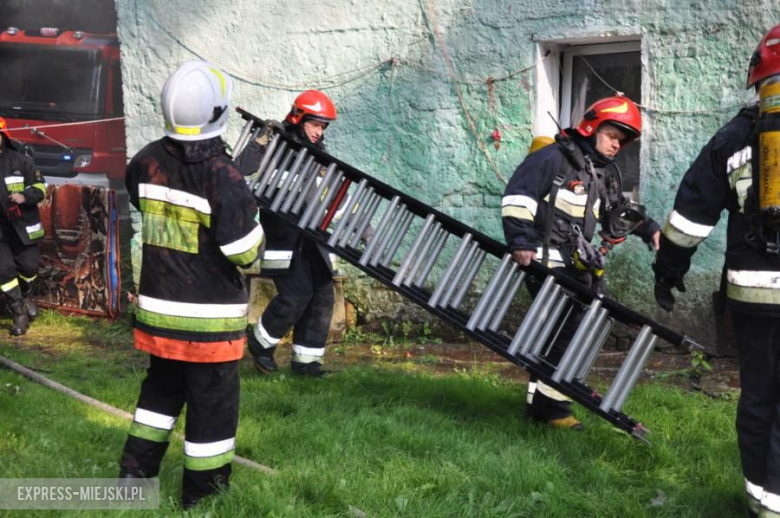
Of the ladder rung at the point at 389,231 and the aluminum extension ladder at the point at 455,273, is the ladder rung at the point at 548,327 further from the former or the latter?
the ladder rung at the point at 389,231

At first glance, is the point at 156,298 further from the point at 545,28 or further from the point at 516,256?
A: the point at 545,28

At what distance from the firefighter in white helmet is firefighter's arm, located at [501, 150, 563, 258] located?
68.3 inches

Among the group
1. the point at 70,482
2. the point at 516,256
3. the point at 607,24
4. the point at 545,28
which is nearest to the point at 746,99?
the point at 607,24

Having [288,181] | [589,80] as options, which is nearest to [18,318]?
[288,181]

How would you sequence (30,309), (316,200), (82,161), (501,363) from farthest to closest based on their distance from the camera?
(82,161)
(30,309)
(501,363)
(316,200)

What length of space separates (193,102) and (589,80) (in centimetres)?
486

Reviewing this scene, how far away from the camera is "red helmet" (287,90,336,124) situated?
21.7 ft

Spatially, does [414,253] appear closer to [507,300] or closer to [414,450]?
[507,300]

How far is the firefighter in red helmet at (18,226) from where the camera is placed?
839 centimetres

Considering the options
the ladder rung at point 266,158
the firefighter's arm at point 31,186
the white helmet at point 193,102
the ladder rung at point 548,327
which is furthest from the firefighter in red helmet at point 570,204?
the firefighter's arm at point 31,186

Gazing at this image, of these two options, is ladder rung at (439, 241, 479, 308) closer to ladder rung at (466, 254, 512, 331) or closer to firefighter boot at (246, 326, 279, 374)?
ladder rung at (466, 254, 512, 331)

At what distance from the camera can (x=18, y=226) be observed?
852 cm

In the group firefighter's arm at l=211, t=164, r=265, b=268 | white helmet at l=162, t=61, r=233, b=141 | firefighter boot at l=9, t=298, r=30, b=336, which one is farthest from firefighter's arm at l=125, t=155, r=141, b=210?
firefighter boot at l=9, t=298, r=30, b=336

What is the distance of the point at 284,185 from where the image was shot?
575 cm
